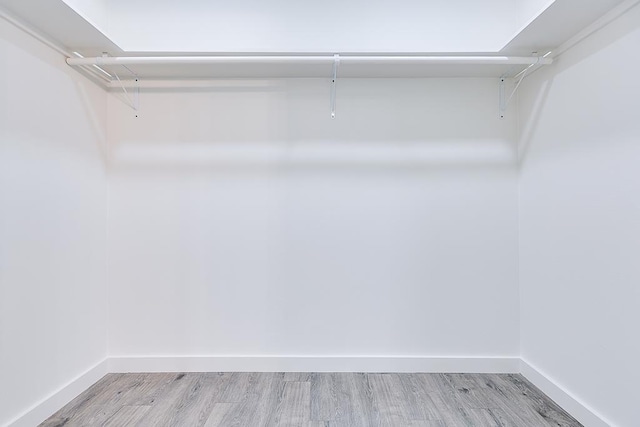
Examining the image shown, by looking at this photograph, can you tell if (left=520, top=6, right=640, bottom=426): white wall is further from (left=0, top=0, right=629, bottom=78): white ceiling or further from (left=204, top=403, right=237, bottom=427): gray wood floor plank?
(left=204, top=403, right=237, bottom=427): gray wood floor plank

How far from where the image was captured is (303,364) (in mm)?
2455

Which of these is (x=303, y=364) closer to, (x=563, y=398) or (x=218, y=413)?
(x=218, y=413)

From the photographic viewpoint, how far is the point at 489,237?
247 cm

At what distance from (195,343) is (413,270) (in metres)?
1.68

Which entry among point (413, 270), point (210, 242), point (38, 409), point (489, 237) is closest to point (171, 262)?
point (210, 242)

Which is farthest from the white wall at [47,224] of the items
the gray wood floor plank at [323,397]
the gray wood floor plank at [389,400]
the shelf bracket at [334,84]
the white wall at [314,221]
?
the gray wood floor plank at [389,400]

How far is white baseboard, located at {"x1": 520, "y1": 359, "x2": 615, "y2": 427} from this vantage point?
1.79 metres

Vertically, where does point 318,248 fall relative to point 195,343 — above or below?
above

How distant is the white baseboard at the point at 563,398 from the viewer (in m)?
1.79

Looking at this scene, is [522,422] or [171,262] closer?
[522,422]

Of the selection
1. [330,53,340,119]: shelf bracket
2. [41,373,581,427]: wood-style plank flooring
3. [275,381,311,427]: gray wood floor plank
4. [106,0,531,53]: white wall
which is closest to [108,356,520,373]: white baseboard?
[41,373,581,427]: wood-style plank flooring

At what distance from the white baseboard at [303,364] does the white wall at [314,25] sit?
7.20 feet

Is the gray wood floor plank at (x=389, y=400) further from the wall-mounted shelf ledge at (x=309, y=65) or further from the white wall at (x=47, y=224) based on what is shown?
the wall-mounted shelf ledge at (x=309, y=65)

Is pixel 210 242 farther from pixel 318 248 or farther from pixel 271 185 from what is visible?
pixel 318 248
